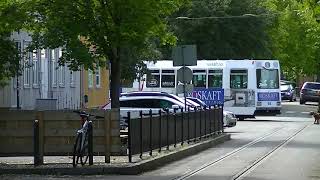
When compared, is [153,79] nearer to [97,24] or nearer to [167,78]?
[167,78]

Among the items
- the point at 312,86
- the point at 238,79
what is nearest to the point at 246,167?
the point at 238,79

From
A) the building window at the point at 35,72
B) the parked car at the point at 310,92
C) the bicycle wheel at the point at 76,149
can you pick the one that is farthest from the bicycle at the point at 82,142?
the parked car at the point at 310,92

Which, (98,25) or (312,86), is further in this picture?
(312,86)

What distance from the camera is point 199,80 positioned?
137 ft

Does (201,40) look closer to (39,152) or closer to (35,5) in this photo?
(35,5)

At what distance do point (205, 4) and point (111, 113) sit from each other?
41534 millimetres

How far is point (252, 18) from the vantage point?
56.8 m

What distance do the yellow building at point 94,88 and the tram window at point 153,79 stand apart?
11.7ft

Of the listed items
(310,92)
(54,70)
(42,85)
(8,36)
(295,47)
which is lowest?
(310,92)

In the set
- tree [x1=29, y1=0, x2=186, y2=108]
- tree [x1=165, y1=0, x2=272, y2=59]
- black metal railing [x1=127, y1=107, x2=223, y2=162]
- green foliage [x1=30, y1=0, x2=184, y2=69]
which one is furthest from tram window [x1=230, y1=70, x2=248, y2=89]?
green foliage [x1=30, y1=0, x2=184, y2=69]

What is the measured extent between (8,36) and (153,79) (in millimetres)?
22410

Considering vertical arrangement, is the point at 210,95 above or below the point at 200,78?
below

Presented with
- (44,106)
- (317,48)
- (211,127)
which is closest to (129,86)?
(44,106)

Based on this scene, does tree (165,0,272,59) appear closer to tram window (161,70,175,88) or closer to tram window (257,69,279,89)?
tram window (161,70,175,88)
